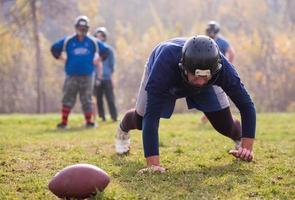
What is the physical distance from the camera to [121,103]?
3303cm

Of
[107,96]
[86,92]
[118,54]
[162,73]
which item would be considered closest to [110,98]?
[107,96]

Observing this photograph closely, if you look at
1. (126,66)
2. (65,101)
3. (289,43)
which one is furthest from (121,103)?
(65,101)

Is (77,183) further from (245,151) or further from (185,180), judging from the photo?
(245,151)

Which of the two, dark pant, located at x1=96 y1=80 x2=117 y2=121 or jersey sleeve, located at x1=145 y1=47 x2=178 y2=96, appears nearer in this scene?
jersey sleeve, located at x1=145 y1=47 x2=178 y2=96

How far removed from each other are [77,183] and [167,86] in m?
1.51

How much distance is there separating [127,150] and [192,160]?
39.1 inches

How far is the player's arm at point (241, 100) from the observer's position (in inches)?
224

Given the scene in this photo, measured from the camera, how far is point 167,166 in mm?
6453

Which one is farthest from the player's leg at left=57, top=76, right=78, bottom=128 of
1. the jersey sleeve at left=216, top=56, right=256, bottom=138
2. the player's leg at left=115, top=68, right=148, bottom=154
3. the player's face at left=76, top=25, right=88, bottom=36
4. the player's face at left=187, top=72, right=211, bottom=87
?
the player's face at left=187, top=72, right=211, bottom=87

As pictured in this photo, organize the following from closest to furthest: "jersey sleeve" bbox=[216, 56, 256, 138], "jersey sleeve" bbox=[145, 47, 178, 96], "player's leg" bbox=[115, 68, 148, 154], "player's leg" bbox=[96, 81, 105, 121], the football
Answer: the football
"jersey sleeve" bbox=[145, 47, 178, 96]
"jersey sleeve" bbox=[216, 56, 256, 138]
"player's leg" bbox=[115, 68, 148, 154]
"player's leg" bbox=[96, 81, 105, 121]

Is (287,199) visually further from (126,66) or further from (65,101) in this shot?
(126,66)

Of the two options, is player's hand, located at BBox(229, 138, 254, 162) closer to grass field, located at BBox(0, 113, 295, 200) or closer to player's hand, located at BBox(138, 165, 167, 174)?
grass field, located at BBox(0, 113, 295, 200)

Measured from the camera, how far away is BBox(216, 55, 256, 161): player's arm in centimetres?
569

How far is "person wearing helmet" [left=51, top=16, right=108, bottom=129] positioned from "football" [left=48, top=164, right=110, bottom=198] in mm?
7323
